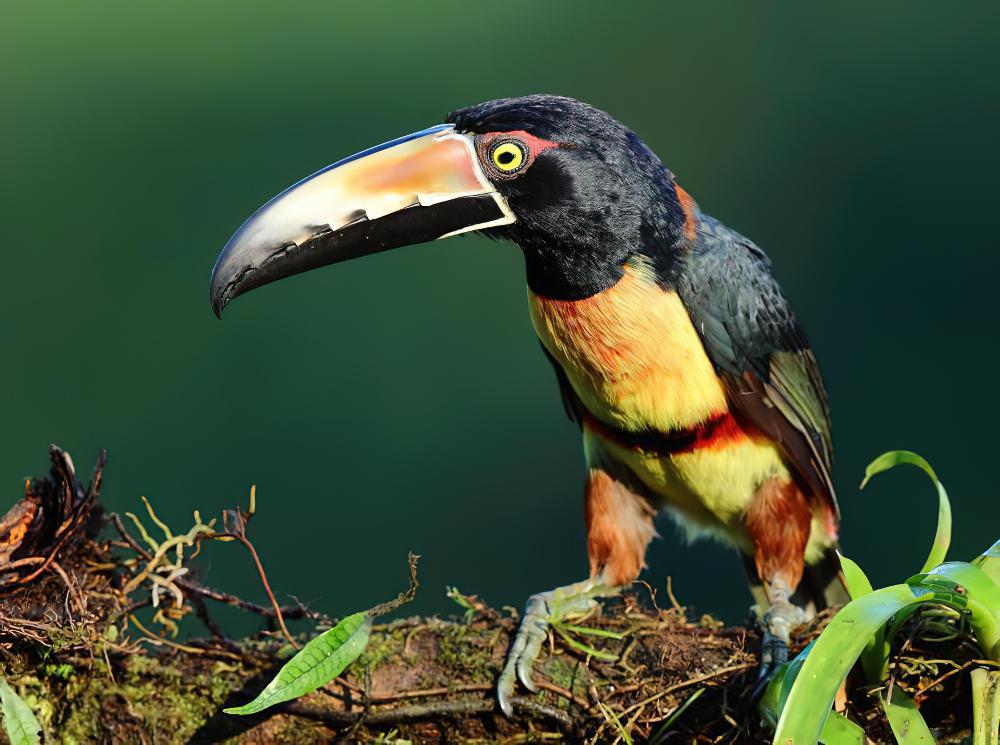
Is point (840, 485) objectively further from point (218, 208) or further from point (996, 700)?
point (996, 700)

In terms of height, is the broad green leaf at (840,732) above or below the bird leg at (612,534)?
→ below

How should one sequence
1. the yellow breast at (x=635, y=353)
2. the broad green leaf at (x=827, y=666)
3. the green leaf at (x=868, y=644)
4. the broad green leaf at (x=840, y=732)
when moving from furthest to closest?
1. the yellow breast at (x=635, y=353)
2. the green leaf at (x=868, y=644)
3. the broad green leaf at (x=840, y=732)
4. the broad green leaf at (x=827, y=666)

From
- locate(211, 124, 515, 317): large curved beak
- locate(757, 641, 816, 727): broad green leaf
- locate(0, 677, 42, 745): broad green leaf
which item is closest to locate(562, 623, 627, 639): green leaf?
locate(757, 641, 816, 727): broad green leaf

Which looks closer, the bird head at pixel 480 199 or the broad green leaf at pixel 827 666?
the broad green leaf at pixel 827 666

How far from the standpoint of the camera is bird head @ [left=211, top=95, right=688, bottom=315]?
1973mm

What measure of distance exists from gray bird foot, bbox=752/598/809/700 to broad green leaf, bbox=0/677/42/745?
3.60 feet

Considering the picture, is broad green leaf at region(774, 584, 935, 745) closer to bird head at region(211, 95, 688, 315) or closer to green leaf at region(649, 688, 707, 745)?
green leaf at region(649, 688, 707, 745)

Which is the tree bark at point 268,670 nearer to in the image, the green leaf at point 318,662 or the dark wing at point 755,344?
the green leaf at point 318,662

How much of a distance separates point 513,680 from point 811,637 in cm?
53

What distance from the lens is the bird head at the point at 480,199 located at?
1.97 m

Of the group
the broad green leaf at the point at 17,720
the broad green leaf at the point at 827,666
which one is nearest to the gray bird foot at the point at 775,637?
the broad green leaf at the point at 827,666

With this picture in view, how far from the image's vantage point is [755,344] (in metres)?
2.27

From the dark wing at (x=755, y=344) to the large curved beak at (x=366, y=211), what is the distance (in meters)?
0.45

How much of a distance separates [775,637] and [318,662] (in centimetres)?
80
